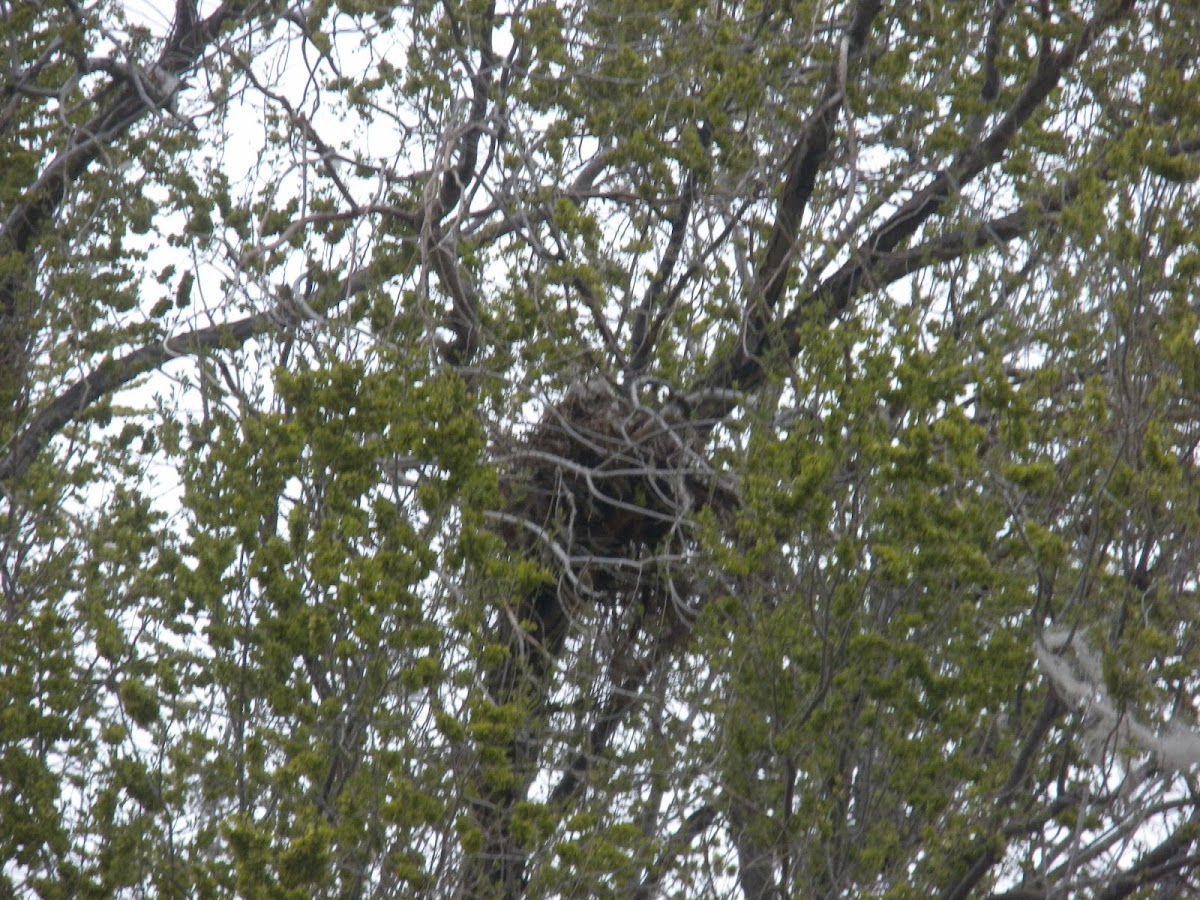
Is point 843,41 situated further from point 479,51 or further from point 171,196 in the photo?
point 171,196

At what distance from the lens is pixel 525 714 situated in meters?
4.57

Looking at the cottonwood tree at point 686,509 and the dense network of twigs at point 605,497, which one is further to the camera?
the dense network of twigs at point 605,497

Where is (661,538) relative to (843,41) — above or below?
below

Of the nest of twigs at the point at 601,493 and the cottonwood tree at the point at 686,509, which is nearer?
the cottonwood tree at the point at 686,509

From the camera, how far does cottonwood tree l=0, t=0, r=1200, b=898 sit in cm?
441

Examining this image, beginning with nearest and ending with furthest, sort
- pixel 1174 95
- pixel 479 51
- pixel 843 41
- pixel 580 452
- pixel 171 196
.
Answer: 1. pixel 1174 95
2. pixel 580 452
3. pixel 843 41
4. pixel 479 51
5. pixel 171 196

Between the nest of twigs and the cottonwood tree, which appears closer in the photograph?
the cottonwood tree

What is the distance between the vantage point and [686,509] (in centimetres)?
574

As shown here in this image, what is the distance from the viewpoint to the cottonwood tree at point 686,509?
4.41 meters

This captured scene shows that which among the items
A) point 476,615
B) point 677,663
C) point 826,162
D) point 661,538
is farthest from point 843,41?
point 476,615

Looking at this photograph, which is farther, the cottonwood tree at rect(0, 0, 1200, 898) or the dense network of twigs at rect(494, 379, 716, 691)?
the dense network of twigs at rect(494, 379, 716, 691)

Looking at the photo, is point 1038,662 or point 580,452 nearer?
point 1038,662

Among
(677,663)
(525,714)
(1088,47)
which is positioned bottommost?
(525,714)

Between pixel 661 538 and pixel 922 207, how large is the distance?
71.0 inches
